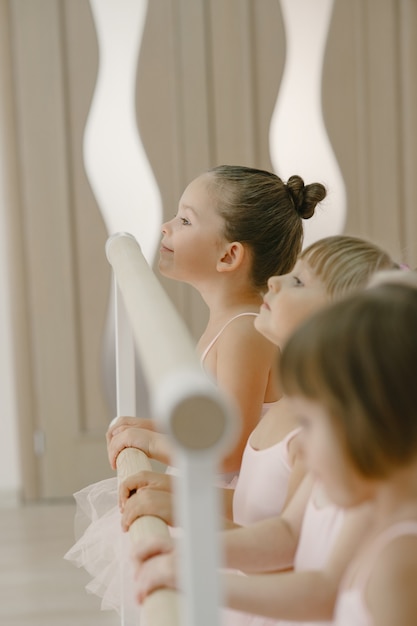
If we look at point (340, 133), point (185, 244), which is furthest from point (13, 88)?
point (185, 244)

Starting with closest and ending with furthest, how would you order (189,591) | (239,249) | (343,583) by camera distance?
(189,591) → (343,583) → (239,249)

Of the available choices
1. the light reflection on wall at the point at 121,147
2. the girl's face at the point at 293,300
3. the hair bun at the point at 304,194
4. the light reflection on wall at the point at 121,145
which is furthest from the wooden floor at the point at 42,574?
the girl's face at the point at 293,300

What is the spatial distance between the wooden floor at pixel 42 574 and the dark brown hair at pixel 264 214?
137 cm

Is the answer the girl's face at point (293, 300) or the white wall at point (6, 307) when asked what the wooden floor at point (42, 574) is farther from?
the girl's face at point (293, 300)

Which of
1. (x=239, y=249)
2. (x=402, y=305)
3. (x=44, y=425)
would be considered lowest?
(x=44, y=425)

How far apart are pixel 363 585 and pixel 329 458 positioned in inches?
4.1

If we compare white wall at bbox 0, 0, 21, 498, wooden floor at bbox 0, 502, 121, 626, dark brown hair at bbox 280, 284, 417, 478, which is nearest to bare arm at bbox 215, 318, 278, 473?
dark brown hair at bbox 280, 284, 417, 478

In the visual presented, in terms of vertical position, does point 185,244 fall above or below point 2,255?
above

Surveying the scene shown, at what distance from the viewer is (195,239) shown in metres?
1.57

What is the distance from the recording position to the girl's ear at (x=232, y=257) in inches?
61.1

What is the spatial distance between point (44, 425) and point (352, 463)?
3.07 metres

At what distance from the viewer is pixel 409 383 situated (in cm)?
66

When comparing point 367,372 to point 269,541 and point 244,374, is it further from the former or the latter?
point 244,374

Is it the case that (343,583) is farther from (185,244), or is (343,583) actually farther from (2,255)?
(2,255)
